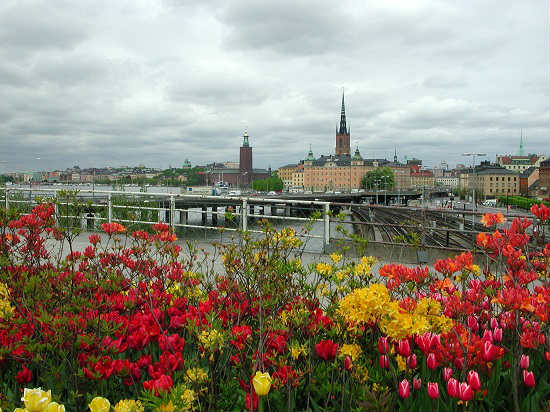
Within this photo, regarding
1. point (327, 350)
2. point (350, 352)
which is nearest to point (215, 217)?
point (327, 350)

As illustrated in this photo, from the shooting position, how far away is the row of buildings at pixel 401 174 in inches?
5276

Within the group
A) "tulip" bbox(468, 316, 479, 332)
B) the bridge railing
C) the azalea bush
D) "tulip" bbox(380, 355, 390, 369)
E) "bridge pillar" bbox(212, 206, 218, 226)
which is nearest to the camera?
the azalea bush

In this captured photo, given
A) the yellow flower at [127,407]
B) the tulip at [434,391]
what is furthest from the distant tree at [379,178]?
the yellow flower at [127,407]

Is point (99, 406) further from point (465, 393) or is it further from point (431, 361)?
point (431, 361)

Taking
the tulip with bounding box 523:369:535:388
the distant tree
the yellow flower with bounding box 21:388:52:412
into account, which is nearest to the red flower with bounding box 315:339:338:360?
the tulip with bounding box 523:369:535:388

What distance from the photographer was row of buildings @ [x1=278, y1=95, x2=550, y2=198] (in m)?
134

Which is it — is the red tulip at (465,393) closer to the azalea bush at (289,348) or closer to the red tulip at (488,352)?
the azalea bush at (289,348)

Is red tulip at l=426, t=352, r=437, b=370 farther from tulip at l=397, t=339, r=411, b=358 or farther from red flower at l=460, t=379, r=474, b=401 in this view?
red flower at l=460, t=379, r=474, b=401

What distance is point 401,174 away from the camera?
17725 cm

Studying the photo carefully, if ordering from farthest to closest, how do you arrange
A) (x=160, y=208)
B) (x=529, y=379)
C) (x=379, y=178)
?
(x=379, y=178) < (x=160, y=208) < (x=529, y=379)

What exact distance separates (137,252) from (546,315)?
2.69m

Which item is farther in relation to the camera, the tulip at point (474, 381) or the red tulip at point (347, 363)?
the red tulip at point (347, 363)

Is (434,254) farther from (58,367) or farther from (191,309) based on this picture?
(58,367)

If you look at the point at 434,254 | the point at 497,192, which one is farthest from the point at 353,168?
the point at 434,254
